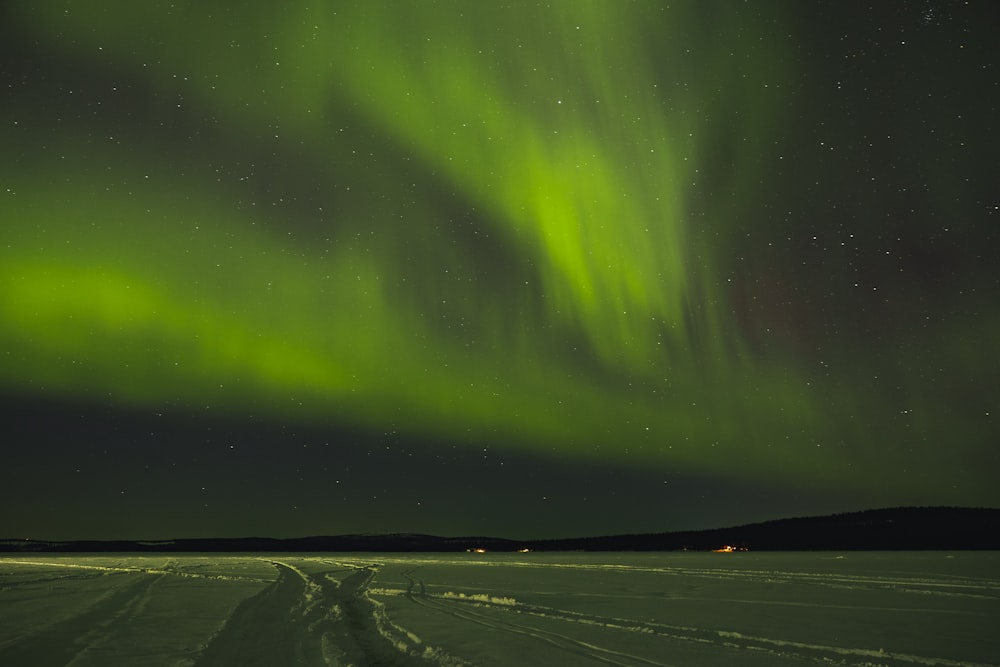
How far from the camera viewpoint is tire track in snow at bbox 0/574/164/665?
13.3m

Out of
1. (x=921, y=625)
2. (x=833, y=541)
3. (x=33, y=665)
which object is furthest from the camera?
(x=833, y=541)

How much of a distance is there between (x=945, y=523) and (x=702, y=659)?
202 meters

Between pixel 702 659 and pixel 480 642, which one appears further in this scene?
pixel 480 642

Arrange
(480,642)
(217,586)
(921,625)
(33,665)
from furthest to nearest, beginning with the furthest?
(217,586)
(921,625)
(480,642)
(33,665)

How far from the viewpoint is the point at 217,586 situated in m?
34.5

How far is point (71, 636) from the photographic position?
1641 centimetres

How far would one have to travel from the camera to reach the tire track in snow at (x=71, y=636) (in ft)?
43.7

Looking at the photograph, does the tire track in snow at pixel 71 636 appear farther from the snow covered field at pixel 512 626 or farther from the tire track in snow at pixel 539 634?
the tire track in snow at pixel 539 634

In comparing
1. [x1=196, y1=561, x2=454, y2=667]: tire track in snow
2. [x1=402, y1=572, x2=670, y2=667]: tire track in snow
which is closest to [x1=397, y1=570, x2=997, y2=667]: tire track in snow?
[x1=402, y1=572, x2=670, y2=667]: tire track in snow

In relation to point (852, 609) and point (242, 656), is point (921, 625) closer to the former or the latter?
point (852, 609)

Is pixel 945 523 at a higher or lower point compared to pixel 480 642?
higher

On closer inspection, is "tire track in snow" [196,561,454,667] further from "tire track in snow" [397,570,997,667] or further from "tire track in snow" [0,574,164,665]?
"tire track in snow" [397,570,997,667]

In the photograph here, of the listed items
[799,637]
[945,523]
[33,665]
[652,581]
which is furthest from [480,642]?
[945,523]

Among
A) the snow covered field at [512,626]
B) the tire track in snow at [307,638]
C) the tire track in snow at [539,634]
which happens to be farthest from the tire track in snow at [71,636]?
the tire track in snow at [539,634]
